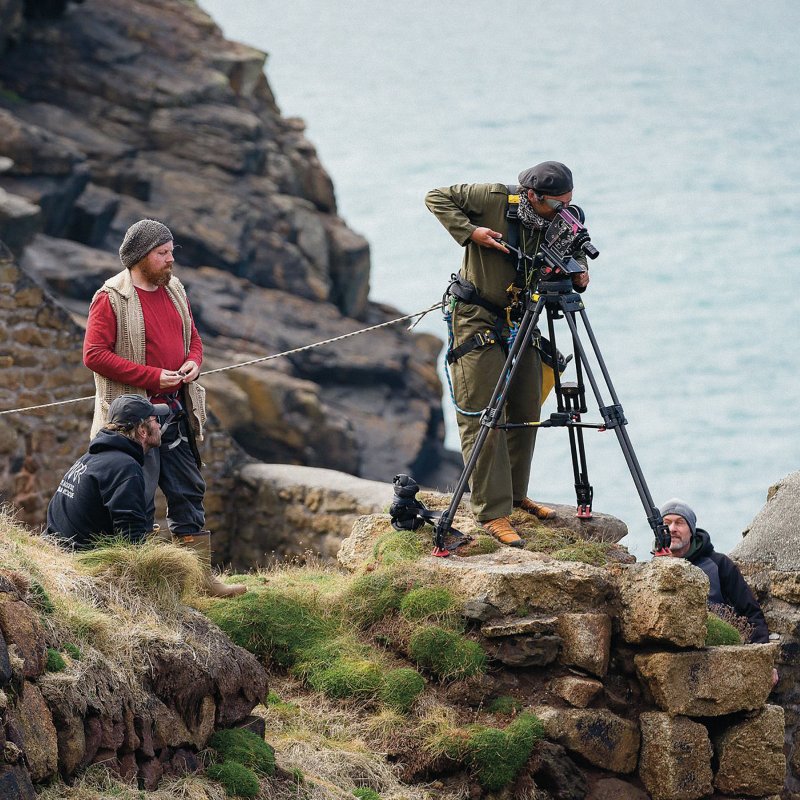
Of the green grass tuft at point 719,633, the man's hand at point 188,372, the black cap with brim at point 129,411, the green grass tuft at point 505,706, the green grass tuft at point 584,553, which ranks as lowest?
the green grass tuft at point 505,706

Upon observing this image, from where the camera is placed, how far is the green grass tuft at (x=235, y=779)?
5957 millimetres

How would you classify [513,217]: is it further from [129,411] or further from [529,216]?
[129,411]

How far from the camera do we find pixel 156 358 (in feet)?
24.0

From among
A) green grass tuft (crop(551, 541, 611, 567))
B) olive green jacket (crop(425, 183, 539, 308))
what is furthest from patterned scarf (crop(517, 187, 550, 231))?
green grass tuft (crop(551, 541, 611, 567))

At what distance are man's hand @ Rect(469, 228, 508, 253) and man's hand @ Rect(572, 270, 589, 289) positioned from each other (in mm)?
412

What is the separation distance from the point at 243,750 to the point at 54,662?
3.64 ft

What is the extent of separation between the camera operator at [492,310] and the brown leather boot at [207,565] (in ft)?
4.84

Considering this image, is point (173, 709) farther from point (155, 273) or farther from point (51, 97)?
point (51, 97)

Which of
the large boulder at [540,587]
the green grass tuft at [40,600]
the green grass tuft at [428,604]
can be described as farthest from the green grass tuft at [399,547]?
the green grass tuft at [40,600]

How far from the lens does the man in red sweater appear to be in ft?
23.4

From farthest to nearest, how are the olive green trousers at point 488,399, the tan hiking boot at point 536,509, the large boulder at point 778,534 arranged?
the large boulder at point 778,534, the tan hiking boot at point 536,509, the olive green trousers at point 488,399

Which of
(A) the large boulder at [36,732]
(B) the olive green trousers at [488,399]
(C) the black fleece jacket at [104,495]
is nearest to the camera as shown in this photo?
(A) the large boulder at [36,732]

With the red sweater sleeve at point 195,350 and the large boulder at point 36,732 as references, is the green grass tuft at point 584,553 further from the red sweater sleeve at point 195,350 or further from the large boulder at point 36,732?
the large boulder at point 36,732

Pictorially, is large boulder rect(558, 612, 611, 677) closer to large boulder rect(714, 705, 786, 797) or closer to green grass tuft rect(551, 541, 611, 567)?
green grass tuft rect(551, 541, 611, 567)
